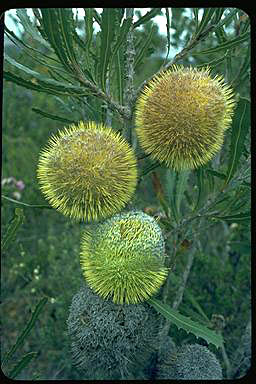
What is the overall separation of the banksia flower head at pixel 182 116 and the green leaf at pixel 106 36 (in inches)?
4.3

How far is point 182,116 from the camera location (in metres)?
1.25

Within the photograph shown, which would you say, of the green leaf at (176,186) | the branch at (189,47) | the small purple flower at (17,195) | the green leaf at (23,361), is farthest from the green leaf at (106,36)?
the small purple flower at (17,195)

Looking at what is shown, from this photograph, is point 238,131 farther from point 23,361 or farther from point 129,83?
point 23,361

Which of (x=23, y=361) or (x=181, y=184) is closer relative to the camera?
(x=23, y=361)

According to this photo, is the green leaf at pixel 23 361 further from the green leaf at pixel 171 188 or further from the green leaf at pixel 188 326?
the green leaf at pixel 171 188

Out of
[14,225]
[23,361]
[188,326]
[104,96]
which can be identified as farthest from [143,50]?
[23,361]

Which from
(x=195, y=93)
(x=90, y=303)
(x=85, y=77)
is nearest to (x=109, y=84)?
(x=85, y=77)

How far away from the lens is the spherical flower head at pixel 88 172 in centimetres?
122

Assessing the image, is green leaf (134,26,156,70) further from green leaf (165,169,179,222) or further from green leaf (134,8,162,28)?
green leaf (165,169,179,222)

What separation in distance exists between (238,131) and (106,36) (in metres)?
0.37

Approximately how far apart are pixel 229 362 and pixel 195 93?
3.40 ft

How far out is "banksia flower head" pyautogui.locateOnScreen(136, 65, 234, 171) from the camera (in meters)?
1.24
